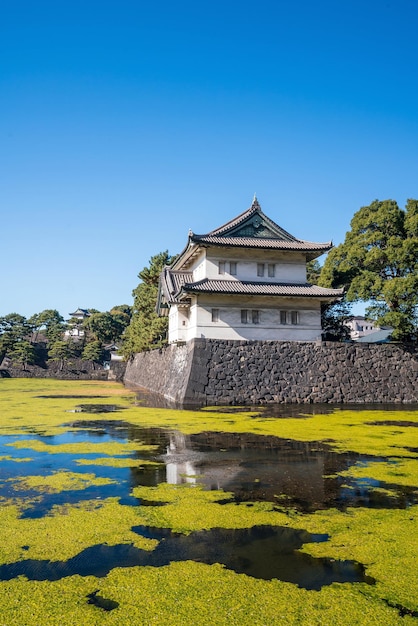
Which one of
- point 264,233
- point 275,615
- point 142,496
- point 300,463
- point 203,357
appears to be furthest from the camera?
point 264,233

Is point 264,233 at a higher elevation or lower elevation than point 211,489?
higher

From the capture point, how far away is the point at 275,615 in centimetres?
318

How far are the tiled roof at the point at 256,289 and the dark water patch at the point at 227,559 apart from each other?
16.3m

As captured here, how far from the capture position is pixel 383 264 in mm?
24641

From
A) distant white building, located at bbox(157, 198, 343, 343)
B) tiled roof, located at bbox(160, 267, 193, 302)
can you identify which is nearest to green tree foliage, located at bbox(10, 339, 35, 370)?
tiled roof, located at bbox(160, 267, 193, 302)

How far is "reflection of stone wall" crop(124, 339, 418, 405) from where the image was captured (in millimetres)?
20062

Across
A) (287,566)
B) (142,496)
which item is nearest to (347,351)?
(142,496)

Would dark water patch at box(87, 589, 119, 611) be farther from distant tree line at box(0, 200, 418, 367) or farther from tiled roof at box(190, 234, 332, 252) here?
distant tree line at box(0, 200, 418, 367)

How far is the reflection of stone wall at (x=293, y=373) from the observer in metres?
20.1

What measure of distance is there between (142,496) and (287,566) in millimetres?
2653

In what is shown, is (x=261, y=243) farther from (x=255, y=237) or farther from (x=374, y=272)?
(x=374, y=272)

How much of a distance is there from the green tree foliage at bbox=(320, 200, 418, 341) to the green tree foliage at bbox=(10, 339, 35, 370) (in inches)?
1521

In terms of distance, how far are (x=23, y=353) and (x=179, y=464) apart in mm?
49403

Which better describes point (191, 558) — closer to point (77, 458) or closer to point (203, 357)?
point (77, 458)
